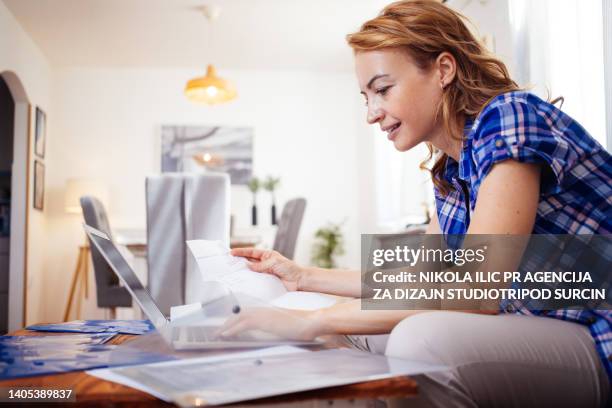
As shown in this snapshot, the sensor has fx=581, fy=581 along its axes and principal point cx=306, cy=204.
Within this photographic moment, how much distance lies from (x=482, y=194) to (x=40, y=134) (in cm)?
561

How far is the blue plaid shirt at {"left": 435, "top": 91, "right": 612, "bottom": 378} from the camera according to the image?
0.78m

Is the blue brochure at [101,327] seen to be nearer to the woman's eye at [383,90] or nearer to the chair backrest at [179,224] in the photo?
the woman's eye at [383,90]

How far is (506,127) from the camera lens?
0.80 metres

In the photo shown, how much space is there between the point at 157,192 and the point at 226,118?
3.99 meters

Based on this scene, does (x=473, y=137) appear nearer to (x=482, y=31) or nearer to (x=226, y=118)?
(x=482, y=31)

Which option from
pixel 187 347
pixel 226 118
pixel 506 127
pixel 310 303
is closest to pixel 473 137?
pixel 506 127

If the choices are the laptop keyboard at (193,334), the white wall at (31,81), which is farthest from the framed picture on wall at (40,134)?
the laptop keyboard at (193,334)

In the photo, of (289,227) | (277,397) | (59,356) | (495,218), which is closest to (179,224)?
(289,227)

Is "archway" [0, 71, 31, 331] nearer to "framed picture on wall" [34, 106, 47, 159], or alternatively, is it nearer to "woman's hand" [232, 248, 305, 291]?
"framed picture on wall" [34, 106, 47, 159]

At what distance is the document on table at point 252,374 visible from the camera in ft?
1.66

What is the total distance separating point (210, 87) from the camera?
4340 mm

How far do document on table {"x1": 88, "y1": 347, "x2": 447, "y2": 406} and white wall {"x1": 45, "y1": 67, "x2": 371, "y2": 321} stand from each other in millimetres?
5547

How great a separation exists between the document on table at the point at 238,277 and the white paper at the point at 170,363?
205 millimetres

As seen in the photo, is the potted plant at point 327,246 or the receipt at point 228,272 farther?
the potted plant at point 327,246
